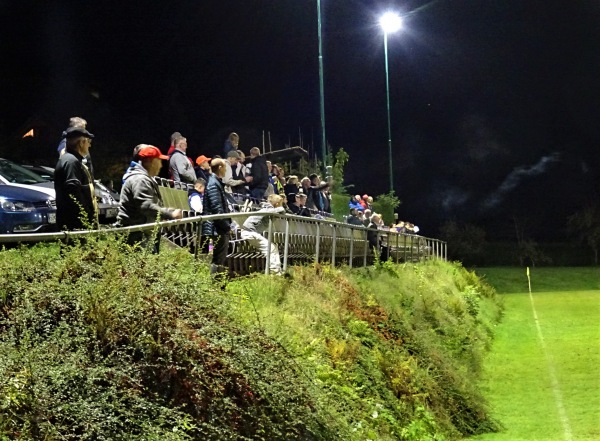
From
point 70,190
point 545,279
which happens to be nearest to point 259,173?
point 70,190

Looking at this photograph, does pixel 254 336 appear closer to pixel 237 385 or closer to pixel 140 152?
pixel 237 385

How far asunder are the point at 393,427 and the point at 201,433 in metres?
3.72

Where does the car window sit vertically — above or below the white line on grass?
above

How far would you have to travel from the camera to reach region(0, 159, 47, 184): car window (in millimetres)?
14955

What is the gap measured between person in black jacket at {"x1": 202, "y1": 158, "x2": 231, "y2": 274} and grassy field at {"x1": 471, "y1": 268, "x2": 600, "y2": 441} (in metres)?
4.19

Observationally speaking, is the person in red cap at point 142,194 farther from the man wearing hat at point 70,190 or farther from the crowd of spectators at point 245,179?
the crowd of spectators at point 245,179

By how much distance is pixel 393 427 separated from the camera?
873cm

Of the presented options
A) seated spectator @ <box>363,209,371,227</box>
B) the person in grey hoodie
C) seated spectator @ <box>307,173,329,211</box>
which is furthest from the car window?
seated spectator @ <box>363,209,371,227</box>

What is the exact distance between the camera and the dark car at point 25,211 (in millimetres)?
13312

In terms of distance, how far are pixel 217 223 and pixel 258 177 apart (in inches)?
302

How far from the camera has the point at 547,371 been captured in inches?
635

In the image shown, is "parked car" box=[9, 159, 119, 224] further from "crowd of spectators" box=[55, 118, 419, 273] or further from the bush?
the bush

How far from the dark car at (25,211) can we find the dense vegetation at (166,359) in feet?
18.0

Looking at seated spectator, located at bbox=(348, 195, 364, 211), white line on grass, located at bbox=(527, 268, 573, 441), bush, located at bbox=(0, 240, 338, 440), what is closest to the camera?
bush, located at bbox=(0, 240, 338, 440)
